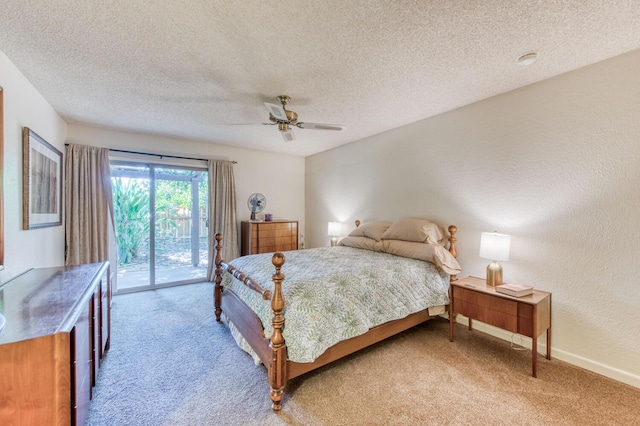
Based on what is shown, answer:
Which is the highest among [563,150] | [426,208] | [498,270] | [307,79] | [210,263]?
[307,79]

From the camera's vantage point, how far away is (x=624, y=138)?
6.82 feet

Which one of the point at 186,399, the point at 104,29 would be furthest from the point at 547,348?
the point at 104,29

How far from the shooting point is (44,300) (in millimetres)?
1457

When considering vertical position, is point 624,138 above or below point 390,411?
above

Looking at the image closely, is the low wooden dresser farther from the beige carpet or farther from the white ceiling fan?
the white ceiling fan

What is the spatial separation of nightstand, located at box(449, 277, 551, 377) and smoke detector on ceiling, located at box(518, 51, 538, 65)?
1963 mm

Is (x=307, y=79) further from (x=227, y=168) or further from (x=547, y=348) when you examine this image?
(x=547, y=348)

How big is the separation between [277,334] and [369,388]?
0.86 meters

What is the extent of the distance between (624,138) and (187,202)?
18.1ft

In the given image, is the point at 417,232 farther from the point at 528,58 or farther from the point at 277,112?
the point at 277,112

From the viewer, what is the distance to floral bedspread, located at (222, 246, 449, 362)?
6.20 ft

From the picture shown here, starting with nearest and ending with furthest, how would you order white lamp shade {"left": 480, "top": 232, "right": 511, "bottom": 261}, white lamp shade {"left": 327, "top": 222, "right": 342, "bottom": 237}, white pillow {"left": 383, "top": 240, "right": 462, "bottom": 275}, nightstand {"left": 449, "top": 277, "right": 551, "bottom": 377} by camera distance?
nightstand {"left": 449, "top": 277, "right": 551, "bottom": 377}
white lamp shade {"left": 480, "top": 232, "right": 511, "bottom": 261}
white pillow {"left": 383, "top": 240, "right": 462, "bottom": 275}
white lamp shade {"left": 327, "top": 222, "right": 342, "bottom": 237}

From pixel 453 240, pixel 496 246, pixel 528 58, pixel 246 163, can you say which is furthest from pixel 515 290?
pixel 246 163

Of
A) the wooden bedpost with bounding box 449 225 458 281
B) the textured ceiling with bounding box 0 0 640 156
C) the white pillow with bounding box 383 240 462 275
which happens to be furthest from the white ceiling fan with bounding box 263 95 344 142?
the wooden bedpost with bounding box 449 225 458 281
